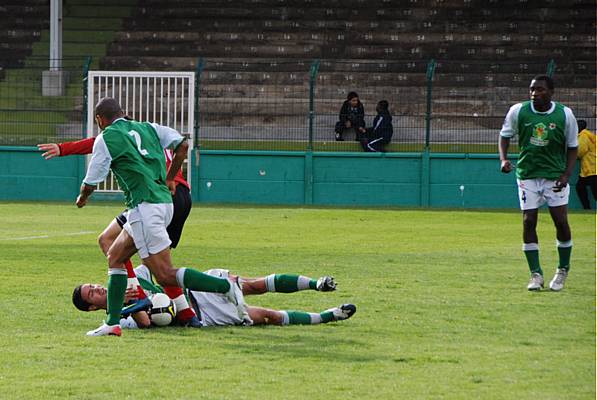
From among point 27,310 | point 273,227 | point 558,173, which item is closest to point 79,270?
point 27,310

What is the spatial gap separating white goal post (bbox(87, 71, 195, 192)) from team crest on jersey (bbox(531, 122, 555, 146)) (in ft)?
52.3

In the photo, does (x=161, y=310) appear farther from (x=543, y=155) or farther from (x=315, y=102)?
(x=315, y=102)

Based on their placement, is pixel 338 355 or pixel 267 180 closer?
A: pixel 338 355

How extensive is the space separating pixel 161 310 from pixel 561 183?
4.66 m

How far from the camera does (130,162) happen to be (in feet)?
30.3

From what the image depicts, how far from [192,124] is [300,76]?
3.56 metres

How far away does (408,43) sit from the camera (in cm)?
3403

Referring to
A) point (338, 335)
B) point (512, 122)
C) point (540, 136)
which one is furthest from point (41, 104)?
point (338, 335)

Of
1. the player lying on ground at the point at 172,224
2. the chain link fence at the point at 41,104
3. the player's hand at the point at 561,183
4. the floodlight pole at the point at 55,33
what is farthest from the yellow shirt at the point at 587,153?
the player lying on ground at the point at 172,224

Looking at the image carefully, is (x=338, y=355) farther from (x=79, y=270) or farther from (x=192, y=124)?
(x=192, y=124)

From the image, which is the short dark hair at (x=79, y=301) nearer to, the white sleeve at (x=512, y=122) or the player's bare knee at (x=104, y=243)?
the player's bare knee at (x=104, y=243)

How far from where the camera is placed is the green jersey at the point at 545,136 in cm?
1221

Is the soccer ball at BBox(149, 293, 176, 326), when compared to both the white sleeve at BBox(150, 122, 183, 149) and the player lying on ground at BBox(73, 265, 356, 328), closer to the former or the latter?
the player lying on ground at BBox(73, 265, 356, 328)

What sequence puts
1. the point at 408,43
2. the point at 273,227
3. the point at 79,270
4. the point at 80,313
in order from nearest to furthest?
the point at 80,313 < the point at 79,270 < the point at 273,227 < the point at 408,43
